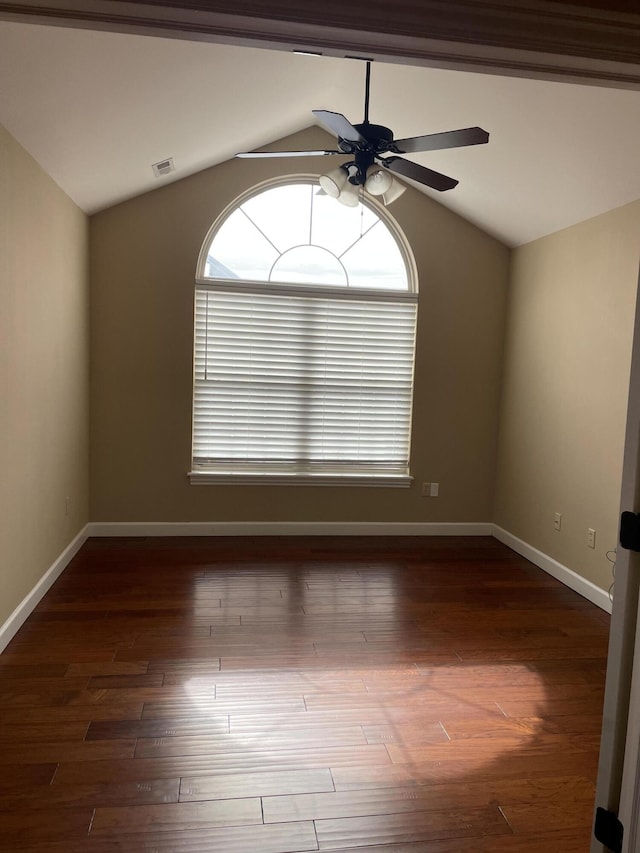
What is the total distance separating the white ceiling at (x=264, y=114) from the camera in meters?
2.70

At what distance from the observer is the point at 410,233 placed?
517 cm

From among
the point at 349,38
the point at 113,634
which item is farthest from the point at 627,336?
the point at 113,634

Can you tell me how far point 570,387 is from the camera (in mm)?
4355

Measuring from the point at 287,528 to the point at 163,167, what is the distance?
9.59 feet

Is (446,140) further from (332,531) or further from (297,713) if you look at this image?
(332,531)

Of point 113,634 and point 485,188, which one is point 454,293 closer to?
point 485,188

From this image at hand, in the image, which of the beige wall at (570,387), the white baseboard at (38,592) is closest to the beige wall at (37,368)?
the white baseboard at (38,592)

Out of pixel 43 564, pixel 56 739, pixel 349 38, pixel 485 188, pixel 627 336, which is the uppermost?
pixel 485 188

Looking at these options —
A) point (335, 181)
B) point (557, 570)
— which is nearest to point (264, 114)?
point (335, 181)

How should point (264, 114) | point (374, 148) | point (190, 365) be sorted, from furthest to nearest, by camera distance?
point (190, 365) < point (264, 114) < point (374, 148)

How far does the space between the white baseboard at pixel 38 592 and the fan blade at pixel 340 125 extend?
2.82 m

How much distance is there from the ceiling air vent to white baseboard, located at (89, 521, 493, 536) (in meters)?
2.67

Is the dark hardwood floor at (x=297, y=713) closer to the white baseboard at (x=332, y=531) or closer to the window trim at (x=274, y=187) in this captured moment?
the white baseboard at (x=332, y=531)

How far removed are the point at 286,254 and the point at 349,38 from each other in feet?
12.6
